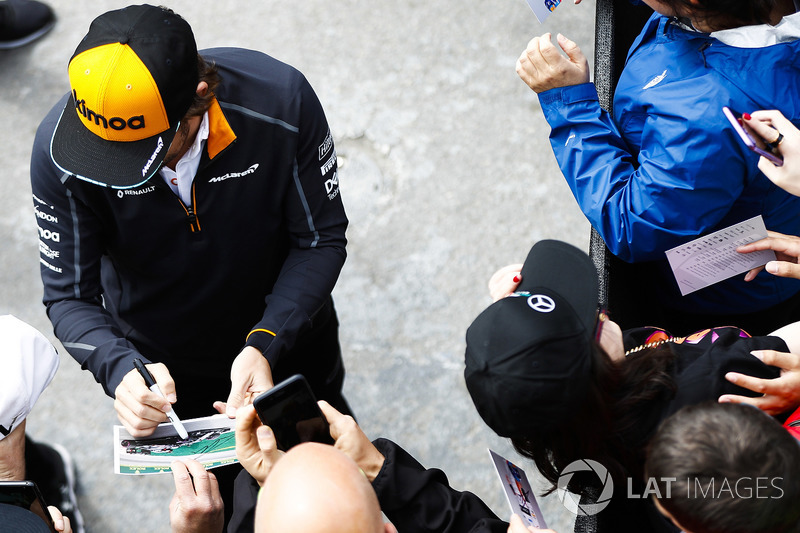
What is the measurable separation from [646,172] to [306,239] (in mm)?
964

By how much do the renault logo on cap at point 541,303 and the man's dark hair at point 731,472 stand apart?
331 millimetres

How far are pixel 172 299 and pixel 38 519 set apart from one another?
0.68 meters

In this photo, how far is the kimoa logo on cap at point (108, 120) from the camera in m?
1.71

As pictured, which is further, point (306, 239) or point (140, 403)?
point (306, 239)

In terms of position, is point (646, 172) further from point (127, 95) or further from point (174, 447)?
point (174, 447)

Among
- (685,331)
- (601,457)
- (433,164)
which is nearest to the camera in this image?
(601,457)

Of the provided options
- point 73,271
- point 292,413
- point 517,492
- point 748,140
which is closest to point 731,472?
point 517,492

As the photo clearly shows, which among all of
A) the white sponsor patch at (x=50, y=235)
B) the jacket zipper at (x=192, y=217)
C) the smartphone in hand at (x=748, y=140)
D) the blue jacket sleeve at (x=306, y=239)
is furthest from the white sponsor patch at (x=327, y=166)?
the smartphone in hand at (x=748, y=140)

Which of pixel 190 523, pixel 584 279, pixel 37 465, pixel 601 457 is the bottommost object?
pixel 37 465

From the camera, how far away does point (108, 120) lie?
1715 mm

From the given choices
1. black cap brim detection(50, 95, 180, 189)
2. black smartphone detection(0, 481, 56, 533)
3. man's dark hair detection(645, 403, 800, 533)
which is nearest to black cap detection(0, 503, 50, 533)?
black smartphone detection(0, 481, 56, 533)

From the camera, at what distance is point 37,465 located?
117 inches

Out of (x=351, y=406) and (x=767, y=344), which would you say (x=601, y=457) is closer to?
(x=767, y=344)

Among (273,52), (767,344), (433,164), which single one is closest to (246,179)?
(767,344)
